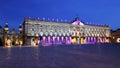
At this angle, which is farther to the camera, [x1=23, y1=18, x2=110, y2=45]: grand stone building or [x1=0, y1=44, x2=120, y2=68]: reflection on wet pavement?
[x1=23, y1=18, x2=110, y2=45]: grand stone building

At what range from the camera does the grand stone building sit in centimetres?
8099

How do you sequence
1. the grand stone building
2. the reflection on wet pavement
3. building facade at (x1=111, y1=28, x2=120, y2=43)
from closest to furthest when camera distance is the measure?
the reflection on wet pavement, the grand stone building, building facade at (x1=111, y1=28, x2=120, y2=43)

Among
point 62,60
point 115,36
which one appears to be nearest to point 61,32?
point 115,36

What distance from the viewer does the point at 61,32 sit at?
297 ft

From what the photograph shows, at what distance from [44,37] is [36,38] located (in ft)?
13.5

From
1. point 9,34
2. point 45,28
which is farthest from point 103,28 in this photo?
point 9,34

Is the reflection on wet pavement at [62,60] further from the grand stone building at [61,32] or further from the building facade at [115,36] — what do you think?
the building facade at [115,36]

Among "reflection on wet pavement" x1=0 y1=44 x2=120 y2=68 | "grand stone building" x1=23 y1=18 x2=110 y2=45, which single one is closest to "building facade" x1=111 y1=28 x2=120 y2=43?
"grand stone building" x1=23 y1=18 x2=110 y2=45

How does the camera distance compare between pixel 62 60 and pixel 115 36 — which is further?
pixel 115 36

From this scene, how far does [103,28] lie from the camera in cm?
10719

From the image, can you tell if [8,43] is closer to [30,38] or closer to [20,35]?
[20,35]

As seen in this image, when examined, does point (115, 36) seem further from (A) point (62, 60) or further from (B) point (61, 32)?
(A) point (62, 60)

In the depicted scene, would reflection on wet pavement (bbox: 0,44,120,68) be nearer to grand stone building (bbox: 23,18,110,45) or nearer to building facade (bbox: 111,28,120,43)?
Result: grand stone building (bbox: 23,18,110,45)

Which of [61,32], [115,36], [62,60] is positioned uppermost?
[61,32]
